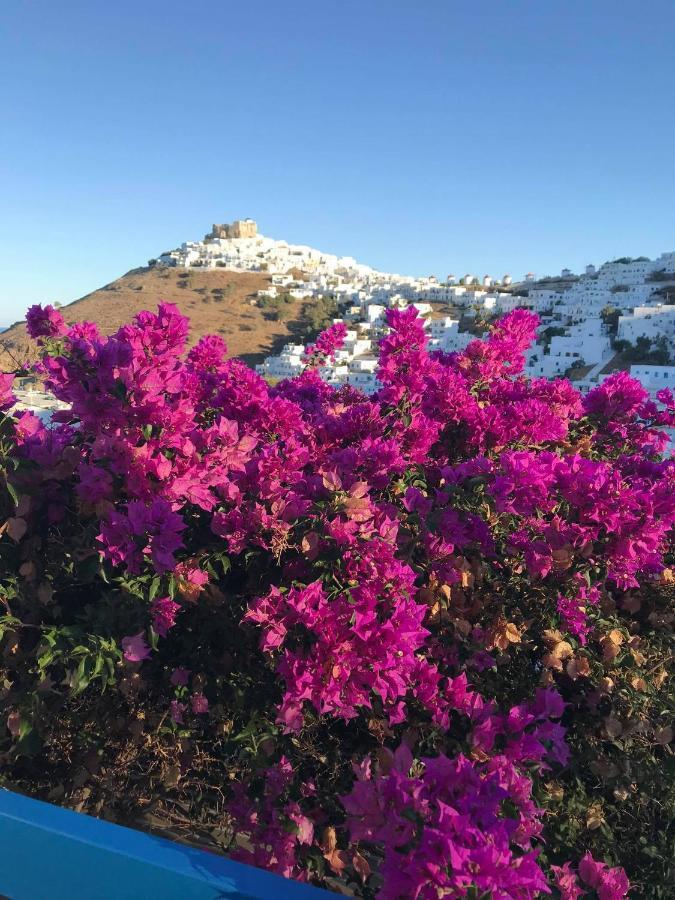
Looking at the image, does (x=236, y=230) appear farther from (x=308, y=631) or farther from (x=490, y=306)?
(x=308, y=631)

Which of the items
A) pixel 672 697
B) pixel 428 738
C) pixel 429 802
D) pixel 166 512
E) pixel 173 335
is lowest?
pixel 672 697

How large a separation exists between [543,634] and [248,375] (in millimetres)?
1821

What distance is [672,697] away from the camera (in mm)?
2008

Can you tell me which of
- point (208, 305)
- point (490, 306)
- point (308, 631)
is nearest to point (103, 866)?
point (308, 631)

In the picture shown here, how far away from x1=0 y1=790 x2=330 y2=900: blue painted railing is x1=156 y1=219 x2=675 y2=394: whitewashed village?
2.52 m

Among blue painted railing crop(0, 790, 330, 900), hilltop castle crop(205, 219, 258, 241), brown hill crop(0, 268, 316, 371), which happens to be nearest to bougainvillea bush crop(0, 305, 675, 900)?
blue painted railing crop(0, 790, 330, 900)

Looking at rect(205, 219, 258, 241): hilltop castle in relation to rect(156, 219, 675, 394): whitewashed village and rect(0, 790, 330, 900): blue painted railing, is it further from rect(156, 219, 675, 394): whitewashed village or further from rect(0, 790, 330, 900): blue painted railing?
rect(0, 790, 330, 900): blue painted railing

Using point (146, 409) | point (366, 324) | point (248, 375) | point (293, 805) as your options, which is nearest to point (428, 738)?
point (293, 805)

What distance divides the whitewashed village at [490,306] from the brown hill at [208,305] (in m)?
4.70

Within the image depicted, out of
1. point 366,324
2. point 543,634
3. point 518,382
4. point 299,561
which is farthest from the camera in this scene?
point 366,324

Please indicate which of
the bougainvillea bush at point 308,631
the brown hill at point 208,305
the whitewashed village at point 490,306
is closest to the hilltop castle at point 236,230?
the whitewashed village at point 490,306

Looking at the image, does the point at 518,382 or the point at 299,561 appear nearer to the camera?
the point at 299,561

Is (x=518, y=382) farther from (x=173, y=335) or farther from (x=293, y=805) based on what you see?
(x=293, y=805)

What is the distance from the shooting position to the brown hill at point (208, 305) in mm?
70312
